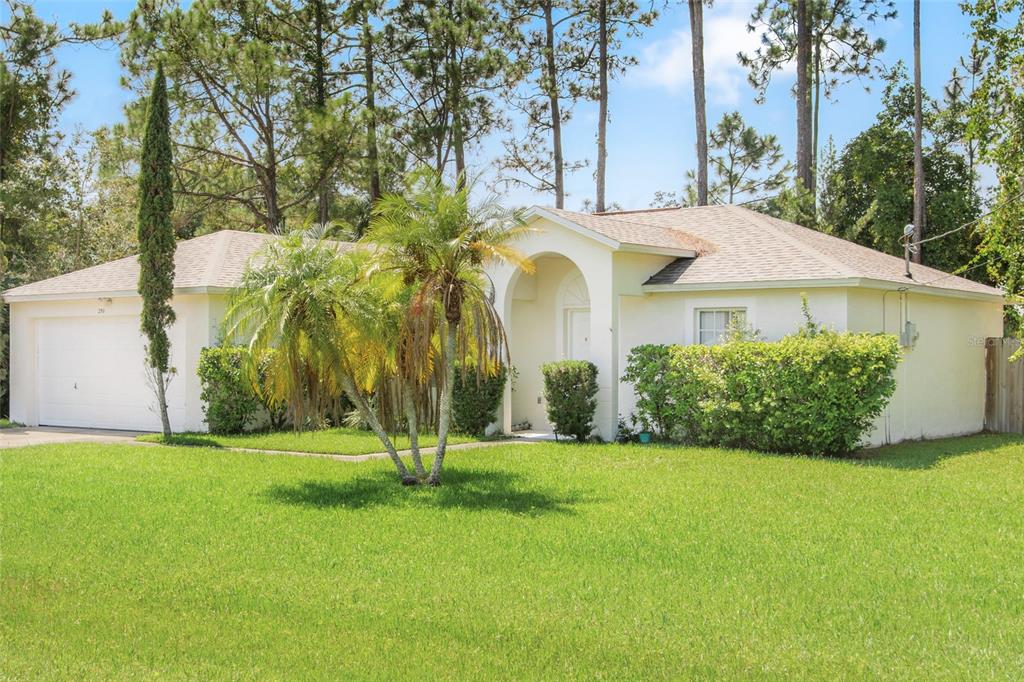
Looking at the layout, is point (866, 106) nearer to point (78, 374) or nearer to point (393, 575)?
point (78, 374)

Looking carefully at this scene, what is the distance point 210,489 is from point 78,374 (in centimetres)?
1063

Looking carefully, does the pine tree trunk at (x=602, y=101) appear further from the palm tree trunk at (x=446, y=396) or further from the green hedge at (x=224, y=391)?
the palm tree trunk at (x=446, y=396)

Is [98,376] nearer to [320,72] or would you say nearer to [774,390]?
[320,72]

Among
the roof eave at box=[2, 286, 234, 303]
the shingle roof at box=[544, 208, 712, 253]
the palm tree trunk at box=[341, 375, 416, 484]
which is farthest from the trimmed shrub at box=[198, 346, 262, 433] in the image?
the shingle roof at box=[544, 208, 712, 253]

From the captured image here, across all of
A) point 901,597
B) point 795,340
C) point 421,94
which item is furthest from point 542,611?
point 421,94

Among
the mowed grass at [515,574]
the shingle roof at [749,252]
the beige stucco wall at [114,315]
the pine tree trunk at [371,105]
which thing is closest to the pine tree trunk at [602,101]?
the pine tree trunk at [371,105]

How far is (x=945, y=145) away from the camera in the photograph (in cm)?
3225

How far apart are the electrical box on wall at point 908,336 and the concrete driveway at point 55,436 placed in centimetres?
1421

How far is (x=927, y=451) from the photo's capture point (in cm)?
1611

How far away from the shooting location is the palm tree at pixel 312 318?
38.4ft

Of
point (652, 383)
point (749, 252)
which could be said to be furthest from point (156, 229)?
point (749, 252)

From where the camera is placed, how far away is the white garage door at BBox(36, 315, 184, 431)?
19938 millimetres

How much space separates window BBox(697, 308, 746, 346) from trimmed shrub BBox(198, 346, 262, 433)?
342 inches

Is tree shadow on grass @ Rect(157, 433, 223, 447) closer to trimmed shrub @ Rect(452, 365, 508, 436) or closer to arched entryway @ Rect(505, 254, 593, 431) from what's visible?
trimmed shrub @ Rect(452, 365, 508, 436)
